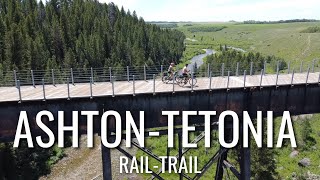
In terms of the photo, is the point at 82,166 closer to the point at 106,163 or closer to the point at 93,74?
the point at 106,163

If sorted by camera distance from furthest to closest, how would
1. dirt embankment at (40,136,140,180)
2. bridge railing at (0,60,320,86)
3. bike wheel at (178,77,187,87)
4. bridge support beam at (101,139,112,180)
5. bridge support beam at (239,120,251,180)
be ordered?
dirt embankment at (40,136,140,180) < bridge railing at (0,60,320,86) < bike wheel at (178,77,187,87) < bridge support beam at (239,120,251,180) < bridge support beam at (101,139,112,180)

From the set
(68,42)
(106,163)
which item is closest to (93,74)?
(68,42)

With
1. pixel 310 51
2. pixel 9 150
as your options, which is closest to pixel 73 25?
pixel 9 150

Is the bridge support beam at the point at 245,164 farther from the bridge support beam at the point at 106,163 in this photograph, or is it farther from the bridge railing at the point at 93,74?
the bridge support beam at the point at 106,163

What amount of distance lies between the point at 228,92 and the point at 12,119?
1158cm

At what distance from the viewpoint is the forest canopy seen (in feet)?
186

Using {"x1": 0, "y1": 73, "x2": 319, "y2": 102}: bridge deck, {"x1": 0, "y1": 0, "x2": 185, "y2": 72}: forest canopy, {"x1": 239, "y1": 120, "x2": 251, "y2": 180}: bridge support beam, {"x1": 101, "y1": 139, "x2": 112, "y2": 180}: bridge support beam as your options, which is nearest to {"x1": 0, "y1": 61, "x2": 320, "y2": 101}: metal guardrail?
{"x1": 0, "y1": 73, "x2": 319, "y2": 102}: bridge deck

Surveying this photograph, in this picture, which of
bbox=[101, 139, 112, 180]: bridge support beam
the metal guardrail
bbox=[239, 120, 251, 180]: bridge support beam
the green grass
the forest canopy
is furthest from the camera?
the forest canopy

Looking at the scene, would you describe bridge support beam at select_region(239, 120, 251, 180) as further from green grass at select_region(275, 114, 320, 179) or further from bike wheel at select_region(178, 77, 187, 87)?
green grass at select_region(275, 114, 320, 179)

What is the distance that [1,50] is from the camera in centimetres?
5919

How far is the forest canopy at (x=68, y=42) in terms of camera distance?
56.8 m

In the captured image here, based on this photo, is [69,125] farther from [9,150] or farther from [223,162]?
[9,150]

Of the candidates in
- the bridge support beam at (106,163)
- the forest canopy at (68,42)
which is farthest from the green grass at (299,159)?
the forest canopy at (68,42)

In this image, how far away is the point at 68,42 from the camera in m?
74.3
